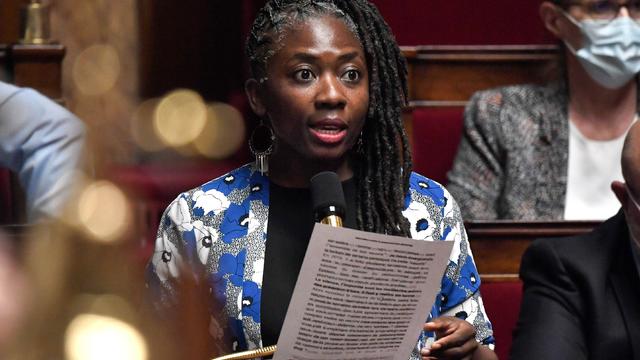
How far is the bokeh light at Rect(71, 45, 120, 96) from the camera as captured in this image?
2.32 m

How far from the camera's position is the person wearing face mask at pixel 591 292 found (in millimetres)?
1001

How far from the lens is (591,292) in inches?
40.4

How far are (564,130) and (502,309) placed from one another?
16.4 inches

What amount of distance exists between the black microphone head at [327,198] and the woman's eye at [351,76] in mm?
180

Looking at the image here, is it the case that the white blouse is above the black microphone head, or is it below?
below

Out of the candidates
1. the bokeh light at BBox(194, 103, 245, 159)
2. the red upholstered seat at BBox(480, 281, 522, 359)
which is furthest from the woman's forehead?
the bokeh light at BBox(194, 103, 245, 159)

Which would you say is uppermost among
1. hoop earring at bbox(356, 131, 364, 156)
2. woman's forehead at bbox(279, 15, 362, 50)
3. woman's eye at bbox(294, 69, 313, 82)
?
woman's forehead at bbox(279, 15, 362, 50)

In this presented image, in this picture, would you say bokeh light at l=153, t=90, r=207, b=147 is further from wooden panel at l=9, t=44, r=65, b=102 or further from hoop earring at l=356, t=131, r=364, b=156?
hoop earring at l=356, t=131, r=364, b=156

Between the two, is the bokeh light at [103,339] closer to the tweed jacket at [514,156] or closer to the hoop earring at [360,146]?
the hoop earring at [360,146]

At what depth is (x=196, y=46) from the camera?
2.79m

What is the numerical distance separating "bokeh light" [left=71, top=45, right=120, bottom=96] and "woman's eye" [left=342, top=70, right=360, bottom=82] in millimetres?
1392

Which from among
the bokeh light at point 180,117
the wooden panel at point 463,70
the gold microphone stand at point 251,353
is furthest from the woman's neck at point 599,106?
the bokeh light at point 180,117

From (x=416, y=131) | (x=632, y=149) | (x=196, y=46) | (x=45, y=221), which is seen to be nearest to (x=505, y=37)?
(x=416, y=131)

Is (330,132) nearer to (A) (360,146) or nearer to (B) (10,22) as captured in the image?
(A) (360,146)
